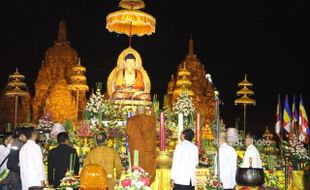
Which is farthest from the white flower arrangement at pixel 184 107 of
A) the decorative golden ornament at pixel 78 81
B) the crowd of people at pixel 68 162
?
the decorative golden ornament at pixel 78 81

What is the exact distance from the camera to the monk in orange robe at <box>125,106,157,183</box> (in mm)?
7816

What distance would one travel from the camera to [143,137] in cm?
785

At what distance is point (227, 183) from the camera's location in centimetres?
726

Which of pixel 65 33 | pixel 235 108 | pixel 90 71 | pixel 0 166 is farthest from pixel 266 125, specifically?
pixel 0 166

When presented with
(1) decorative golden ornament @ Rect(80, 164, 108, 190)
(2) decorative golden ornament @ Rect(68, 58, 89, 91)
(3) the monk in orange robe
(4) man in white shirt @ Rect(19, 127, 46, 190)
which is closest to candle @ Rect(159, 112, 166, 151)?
(3) the monk in orange robe

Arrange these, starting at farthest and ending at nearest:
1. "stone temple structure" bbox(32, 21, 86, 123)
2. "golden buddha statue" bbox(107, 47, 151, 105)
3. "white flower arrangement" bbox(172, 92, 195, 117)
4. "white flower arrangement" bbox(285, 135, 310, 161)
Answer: "stone temple structure" bbox(32, 21, 86, 123)
"golden buddha statue" bbox(107, 47, 151, 105)
"white flower arrangement" bbox(172, 92, 195, 117)
"white flower arrangement" bbox(285, 135, 310, 161)

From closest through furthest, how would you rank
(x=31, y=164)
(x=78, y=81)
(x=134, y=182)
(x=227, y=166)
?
(x=134, y=182), (x=31, y=164), (x=227, y=166), (x=78, y=81)

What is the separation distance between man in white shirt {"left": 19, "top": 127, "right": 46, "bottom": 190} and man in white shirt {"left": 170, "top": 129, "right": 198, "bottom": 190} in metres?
1.77

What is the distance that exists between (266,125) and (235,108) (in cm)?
177

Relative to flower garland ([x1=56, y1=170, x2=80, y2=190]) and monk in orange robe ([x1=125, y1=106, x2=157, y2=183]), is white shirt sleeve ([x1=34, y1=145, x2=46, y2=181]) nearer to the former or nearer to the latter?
flower garland ([x1=56, y1=170, x2=80, y2=190])

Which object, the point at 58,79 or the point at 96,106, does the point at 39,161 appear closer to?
the point at 96,106

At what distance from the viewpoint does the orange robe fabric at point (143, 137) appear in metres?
7.81

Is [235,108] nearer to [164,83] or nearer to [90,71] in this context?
[164,83]

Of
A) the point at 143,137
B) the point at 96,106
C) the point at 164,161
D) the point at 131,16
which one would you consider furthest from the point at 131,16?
the point at 143,137
